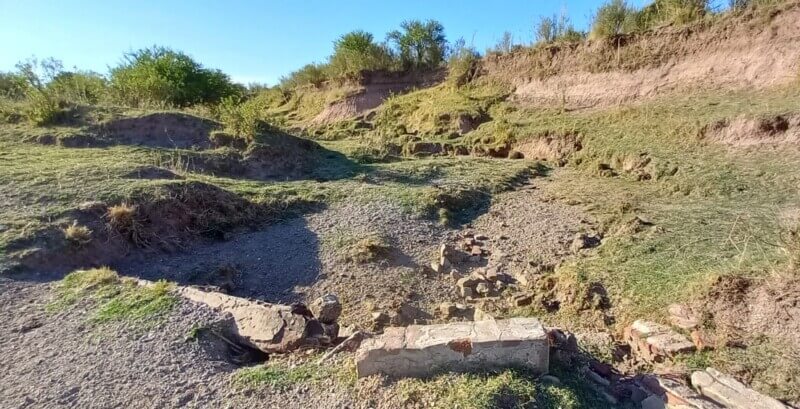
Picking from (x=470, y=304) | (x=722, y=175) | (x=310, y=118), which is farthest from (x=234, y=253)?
(x=310, y=118)

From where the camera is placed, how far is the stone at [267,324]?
3.31 meters

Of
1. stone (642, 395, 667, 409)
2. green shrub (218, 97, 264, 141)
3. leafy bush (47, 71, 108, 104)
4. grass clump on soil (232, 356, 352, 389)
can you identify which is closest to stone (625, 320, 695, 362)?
stone (642, 395, 667, 409)

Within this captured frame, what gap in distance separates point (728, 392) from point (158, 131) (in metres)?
9.45

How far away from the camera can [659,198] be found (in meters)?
6.48

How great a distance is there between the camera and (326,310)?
12.2 ft

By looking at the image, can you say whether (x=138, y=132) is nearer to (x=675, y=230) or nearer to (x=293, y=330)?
(x=293, y=330)

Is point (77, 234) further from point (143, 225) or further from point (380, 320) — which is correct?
point (380, 320)

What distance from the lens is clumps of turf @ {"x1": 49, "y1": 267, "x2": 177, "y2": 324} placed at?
356 cm

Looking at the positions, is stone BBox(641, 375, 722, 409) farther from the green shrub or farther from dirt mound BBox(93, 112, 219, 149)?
dirt mound BBox(93, 112, 219, 149)

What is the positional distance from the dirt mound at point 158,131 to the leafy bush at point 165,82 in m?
2.20

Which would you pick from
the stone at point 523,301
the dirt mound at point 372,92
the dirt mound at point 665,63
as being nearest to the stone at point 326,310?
the stone at point 523,301

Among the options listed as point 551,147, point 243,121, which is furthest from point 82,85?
point 551,147

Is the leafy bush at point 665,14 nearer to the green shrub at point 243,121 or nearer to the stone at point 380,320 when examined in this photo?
the green shrub at point 243,121

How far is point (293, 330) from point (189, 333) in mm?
694
